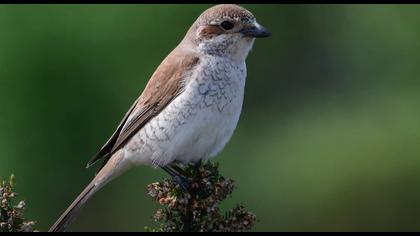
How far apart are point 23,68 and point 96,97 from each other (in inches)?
24.0

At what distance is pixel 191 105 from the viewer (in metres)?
4.94

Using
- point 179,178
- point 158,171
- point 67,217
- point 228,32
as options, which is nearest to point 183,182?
point 179,178

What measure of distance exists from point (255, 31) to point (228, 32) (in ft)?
0.56

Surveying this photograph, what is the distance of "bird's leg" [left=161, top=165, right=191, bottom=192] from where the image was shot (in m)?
4.40

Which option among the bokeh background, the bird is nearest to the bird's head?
the bird

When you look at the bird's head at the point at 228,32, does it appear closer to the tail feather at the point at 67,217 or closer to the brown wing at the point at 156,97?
the brown wing at the point at 156,97

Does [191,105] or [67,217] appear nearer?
[67,217]

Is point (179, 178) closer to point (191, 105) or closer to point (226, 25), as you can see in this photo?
point (191, 105)

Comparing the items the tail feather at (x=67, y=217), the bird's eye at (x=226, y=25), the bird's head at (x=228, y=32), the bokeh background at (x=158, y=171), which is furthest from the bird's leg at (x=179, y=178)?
the bokeh background at (x=158, y=171)

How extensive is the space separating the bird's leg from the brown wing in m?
0.30

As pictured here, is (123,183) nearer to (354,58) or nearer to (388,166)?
(388,166)

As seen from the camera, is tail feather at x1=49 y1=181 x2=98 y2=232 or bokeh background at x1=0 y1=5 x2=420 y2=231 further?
bokeh background at x1=0 y1=5 x2=420 y2=231

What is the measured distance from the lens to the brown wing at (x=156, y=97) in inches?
201

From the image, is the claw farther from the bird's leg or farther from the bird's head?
the bird's head
